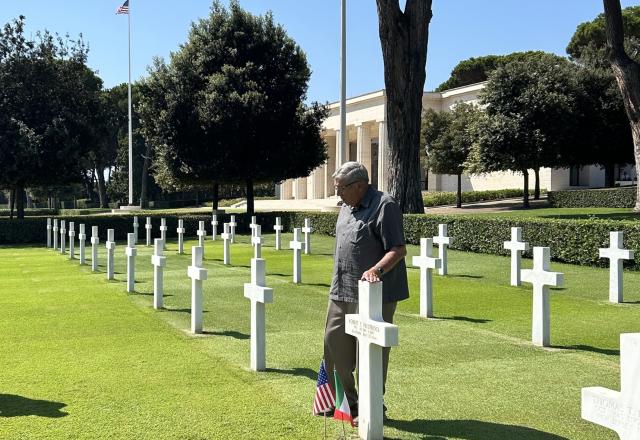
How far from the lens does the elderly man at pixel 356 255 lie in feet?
16.1

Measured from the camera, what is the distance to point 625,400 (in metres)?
2.48

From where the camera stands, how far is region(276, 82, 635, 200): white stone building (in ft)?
169

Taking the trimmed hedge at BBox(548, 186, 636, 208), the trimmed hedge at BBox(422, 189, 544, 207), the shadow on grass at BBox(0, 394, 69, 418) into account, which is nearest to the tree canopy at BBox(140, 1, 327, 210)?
the trimmed hedge at BBox(548, 186, 636, 208)

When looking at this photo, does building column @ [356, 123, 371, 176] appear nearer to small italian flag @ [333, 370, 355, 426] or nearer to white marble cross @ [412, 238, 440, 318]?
white marble cross @ [412, 238, 440, 318]

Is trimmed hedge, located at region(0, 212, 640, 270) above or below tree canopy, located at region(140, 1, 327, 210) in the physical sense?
below

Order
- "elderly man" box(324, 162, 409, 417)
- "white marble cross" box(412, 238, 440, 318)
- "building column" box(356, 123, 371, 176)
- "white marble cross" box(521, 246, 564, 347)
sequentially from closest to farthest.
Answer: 1. "elderly man" box(324, 162, 409, 417)
2. "white marble cross" box(521, 246, 564, 347)
3. "white marble cross" box(412, 238, 440, 318)
4. "building column" box(356, 123, 371, 176)

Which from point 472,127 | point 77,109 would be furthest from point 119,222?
point 472,127

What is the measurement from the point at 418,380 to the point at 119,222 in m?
25.6

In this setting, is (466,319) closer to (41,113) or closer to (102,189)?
(41,113)

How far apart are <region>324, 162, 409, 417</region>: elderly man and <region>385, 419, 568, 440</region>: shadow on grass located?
439 millimetres

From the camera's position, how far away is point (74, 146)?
31812 millimetres

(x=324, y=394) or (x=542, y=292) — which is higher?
(x=542, y=292)

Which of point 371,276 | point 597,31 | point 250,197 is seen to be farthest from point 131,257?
point 597,31

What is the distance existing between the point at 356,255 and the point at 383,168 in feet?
181
